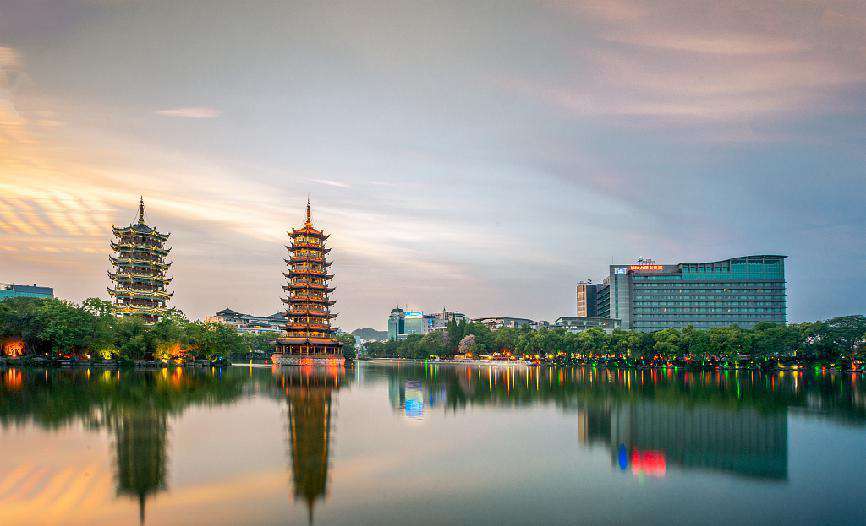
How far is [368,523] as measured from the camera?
45.8ft

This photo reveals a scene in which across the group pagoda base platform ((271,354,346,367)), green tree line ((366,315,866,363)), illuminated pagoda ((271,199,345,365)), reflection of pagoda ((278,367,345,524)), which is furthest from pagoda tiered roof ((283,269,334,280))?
reflection of pagoda ((278,367,345,524))

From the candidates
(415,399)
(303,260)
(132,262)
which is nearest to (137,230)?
(132,262)

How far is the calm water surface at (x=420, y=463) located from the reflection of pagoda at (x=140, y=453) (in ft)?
0.27

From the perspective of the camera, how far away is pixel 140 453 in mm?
20875

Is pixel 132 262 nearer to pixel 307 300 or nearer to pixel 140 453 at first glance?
pixel 307 300

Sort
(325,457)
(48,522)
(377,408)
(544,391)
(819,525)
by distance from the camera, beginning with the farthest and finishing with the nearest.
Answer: (544,391) → (377,408) → (325,457) → (819,525) → (48,522)

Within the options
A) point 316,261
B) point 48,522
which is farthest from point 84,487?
point 316,261

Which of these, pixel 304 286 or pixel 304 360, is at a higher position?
pixel 304 286

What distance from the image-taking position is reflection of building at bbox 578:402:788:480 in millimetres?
21117

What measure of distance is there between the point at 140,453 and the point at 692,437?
2162 centimetres

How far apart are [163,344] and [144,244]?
105 feet

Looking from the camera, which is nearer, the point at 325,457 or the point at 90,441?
the point at 325,457

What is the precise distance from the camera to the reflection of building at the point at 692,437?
21117 millimetres

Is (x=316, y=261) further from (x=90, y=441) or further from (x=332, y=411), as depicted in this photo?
(x=90, y=441)
